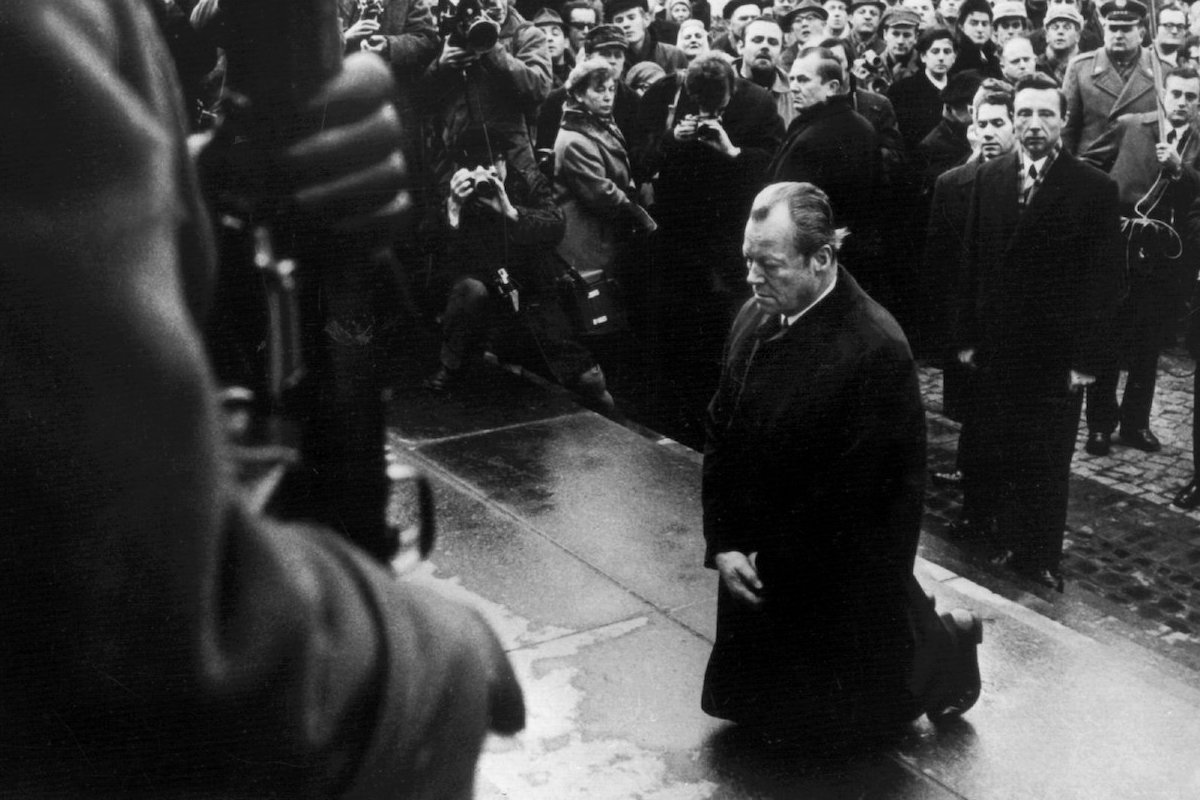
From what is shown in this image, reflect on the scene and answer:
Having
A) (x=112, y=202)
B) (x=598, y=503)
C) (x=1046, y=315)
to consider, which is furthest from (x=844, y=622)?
(x=112, y=202)

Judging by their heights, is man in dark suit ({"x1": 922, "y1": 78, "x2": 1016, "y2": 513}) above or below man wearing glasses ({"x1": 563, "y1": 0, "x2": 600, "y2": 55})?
below

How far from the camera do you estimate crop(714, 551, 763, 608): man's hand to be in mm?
3756

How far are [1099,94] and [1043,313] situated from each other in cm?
342

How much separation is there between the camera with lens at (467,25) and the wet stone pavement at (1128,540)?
3.18 meters

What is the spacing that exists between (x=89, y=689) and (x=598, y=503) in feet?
16.3

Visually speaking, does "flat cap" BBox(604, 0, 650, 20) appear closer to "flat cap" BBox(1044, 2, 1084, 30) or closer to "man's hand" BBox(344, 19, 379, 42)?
"flat cap" BBox(1044, 2, 1084, 30)

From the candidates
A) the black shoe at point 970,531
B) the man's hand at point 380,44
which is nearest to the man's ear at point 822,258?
the black shoe at point 970,531

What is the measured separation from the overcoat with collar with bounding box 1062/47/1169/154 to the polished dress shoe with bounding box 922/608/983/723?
211 inches

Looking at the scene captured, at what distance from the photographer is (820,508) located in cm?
365

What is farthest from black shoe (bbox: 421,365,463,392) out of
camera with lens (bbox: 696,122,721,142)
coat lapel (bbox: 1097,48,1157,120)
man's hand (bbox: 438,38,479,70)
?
coat lapel (bbox: 1097,48,1157,120)

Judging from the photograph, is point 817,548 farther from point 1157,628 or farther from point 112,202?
point 112,202

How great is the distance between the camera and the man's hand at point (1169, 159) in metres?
7.44

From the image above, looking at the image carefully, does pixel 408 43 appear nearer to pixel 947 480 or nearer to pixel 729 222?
pixel 729 222

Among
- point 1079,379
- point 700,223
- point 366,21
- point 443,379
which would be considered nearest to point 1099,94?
point 700,223
